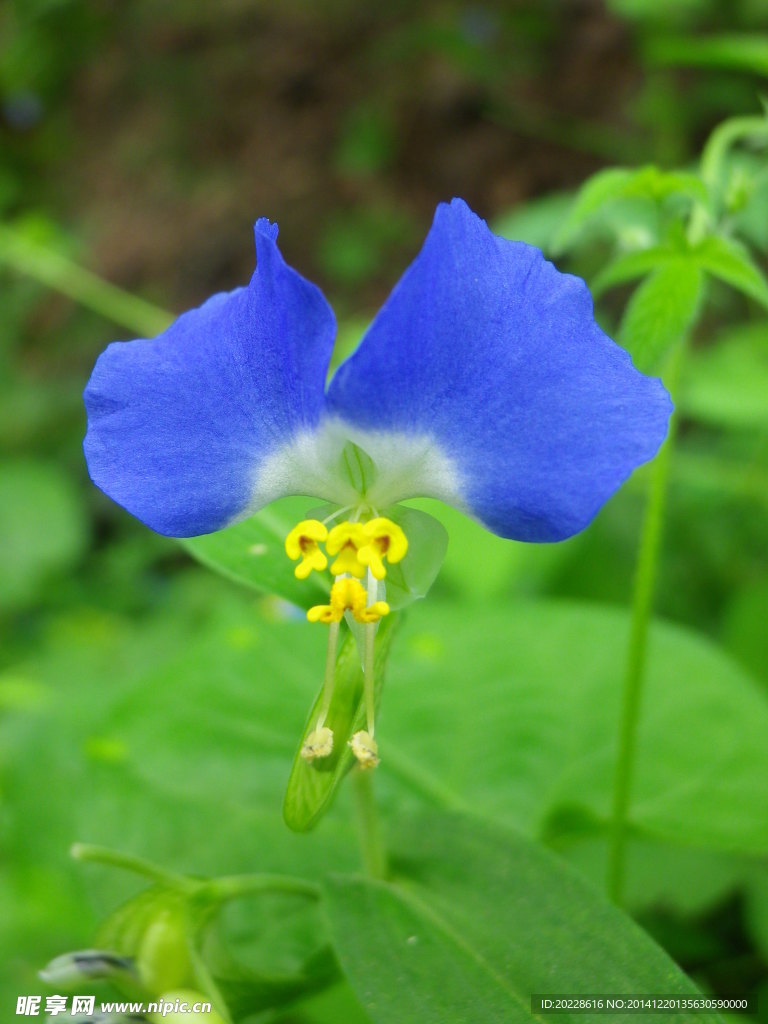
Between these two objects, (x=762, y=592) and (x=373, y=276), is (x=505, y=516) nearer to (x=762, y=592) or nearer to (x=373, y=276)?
(x=762, y=592)

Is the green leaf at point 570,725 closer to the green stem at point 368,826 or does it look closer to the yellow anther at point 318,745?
the green stem at point 368,826

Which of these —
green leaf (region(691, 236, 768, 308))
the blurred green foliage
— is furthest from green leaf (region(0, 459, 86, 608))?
green leaf (region(691, 236, 768, 308))

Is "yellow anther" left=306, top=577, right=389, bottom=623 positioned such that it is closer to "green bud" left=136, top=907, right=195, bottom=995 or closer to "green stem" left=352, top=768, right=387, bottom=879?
"green stem" left=352, top=768, right=387, bottom=879

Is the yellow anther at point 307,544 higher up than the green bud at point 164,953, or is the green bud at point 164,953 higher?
the yellow anther at point 307,544

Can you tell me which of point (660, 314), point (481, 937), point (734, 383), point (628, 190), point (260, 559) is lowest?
point (481, 937)

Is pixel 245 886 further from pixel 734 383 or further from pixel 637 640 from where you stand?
pixel 734 383

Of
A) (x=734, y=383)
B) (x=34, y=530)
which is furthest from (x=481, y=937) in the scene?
(x=34, y=530)

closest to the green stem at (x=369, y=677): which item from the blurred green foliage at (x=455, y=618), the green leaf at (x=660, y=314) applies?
the blurred green foliage at (x=455, y=618)
